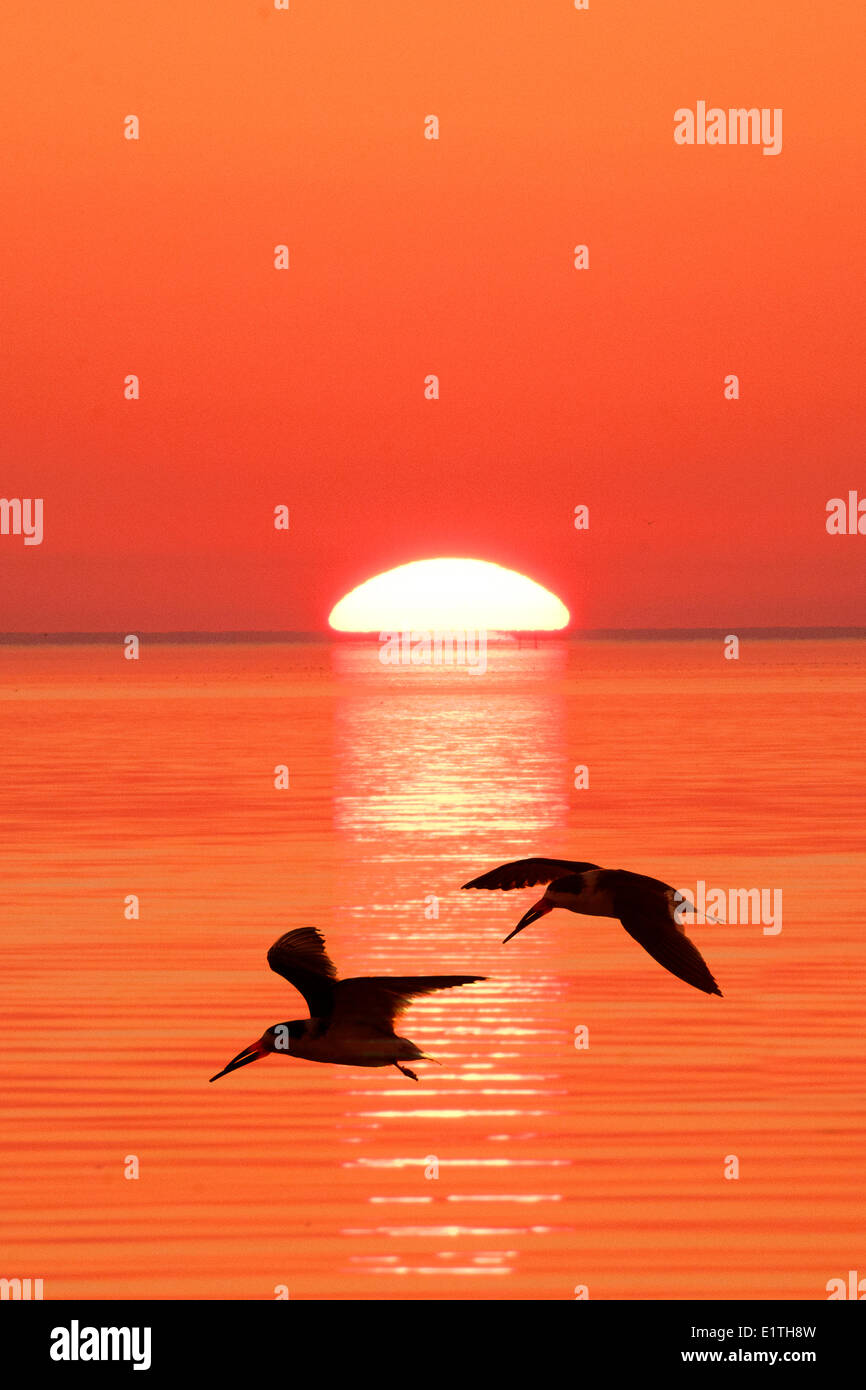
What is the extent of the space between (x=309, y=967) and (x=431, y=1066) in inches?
129

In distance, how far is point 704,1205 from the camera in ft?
36.6

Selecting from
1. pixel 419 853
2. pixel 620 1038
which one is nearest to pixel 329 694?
pixel 419 853

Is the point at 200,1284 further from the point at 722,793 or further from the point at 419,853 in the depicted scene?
the point at 722,793

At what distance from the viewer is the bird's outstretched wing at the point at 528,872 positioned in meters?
12.2

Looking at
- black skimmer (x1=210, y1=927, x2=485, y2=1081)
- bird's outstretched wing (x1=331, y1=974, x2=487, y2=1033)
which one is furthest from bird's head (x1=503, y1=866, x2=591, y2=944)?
bird's outstretched wing (x1=331, y1=974, x2=487, y2=1033)

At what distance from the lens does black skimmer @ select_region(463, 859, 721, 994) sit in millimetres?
11477

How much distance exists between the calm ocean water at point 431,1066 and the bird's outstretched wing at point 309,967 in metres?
1.05

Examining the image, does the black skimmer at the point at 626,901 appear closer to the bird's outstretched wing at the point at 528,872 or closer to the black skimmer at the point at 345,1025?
the bird's outstretched wing at the point at 528,872

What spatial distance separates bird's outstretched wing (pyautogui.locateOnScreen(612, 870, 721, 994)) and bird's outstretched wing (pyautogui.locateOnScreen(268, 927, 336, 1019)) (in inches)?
65.1

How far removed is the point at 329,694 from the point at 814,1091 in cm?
8144

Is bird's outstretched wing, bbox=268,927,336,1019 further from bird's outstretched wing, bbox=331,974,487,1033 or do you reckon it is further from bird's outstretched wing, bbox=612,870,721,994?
bird's outstretched wing, bbox=612,870,721,994

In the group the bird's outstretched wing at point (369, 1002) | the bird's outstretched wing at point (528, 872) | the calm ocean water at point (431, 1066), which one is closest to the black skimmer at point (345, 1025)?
the bird's outstretched wing at point (369, 1002)

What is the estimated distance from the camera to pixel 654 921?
11727 millimetres

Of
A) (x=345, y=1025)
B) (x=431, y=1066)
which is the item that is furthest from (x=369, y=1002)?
(x=431, y=1066)
